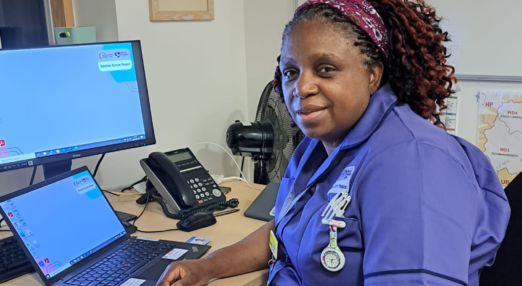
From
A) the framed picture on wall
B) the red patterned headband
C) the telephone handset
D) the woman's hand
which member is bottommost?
the woman's hand

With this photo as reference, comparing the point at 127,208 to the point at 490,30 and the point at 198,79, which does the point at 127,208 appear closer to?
the point at 198,79

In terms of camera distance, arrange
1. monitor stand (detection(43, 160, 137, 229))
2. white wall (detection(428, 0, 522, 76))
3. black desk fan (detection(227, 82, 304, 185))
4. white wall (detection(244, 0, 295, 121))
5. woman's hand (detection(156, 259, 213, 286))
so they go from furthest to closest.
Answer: white wall (detection(244, 0, 295, 121))
black desk fan (detection(227, 82, 304, 185))
white wall (detection(428, 0, 522, 76))
monitor stand (detection(43, 160, 137, 229))
woman's hand (detection(156, 259, 213, 286))

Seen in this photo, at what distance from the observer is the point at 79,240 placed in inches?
49.2

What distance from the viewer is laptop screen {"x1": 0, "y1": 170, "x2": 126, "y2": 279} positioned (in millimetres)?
1161

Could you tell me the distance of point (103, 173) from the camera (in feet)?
Result: 6.01

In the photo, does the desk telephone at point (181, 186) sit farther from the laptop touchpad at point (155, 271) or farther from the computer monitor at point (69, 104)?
the laptop touchpad at point (155, 271)

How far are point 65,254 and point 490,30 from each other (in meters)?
1.57

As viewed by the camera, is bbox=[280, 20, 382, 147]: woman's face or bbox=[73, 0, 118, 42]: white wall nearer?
bbox=[280, 20, 382, 147]: woman's face

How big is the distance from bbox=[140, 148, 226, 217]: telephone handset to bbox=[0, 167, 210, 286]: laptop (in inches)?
9.3

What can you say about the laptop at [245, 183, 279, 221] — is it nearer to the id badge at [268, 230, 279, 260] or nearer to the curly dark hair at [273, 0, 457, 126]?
the id badge at [268, 230, 279, 260]

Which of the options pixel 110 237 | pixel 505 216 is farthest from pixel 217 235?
pixel 505 216

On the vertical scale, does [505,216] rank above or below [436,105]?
below

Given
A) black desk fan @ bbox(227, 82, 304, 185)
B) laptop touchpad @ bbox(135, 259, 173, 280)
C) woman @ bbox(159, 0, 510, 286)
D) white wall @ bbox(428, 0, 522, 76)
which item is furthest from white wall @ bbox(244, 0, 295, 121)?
laptop touchpad @ bbox(135, 259, 173, 280)

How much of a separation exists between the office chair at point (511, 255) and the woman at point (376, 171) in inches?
0.7
